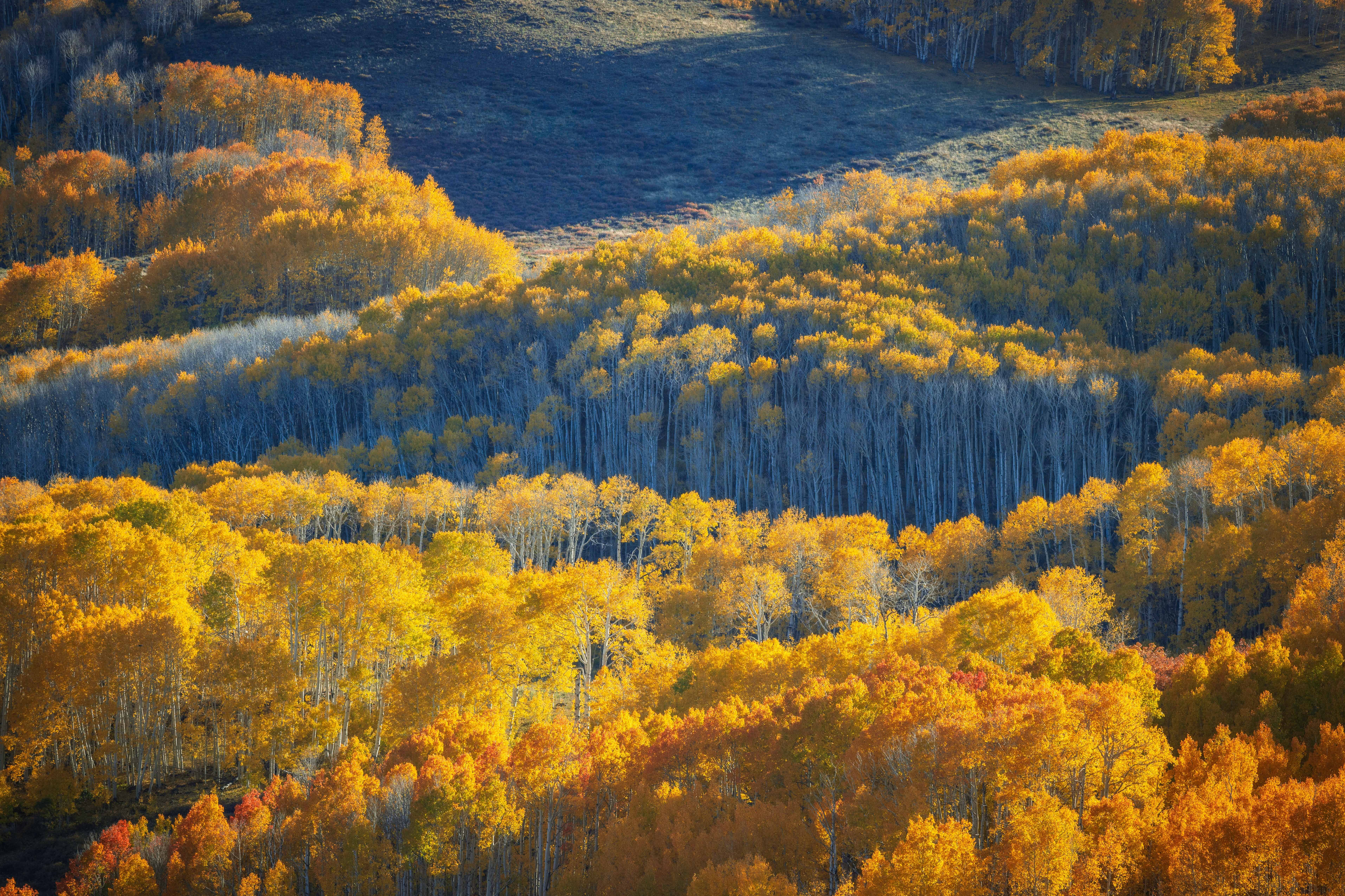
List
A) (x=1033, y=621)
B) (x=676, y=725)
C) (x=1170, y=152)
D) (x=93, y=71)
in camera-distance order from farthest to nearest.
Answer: (x=93, y=71), (x=1170, y=152), (x=1033, y=621), (x=676, y=725)

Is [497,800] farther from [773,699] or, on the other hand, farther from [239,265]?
[239,265]

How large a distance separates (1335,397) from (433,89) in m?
155

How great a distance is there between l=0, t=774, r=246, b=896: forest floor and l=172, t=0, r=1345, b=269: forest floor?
98961 mm

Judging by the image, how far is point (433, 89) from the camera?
183375mm

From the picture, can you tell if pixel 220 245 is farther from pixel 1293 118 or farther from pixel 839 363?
pixel 1293 118

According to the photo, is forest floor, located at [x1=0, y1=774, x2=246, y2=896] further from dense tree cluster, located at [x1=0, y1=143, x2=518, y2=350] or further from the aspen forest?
dense tree cluster, located at [x1=0, y1=143, x2=518, y2=350]

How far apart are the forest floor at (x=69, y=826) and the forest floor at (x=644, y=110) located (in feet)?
325

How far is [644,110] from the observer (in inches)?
7205

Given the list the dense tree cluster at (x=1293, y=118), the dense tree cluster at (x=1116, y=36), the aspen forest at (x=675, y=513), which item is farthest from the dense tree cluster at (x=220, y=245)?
the dense tree cluster at (x=1116, y=36)

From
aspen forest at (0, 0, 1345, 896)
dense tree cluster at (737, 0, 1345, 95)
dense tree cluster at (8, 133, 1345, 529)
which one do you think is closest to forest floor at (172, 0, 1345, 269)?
dense tree cluster at (737, 0, 1345, 95)

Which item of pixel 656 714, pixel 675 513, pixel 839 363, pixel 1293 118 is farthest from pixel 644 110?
pixel 656 714

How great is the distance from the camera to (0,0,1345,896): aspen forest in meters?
41.6

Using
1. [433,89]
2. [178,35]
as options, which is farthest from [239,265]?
[178,35]

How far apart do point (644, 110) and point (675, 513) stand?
12255 cm
